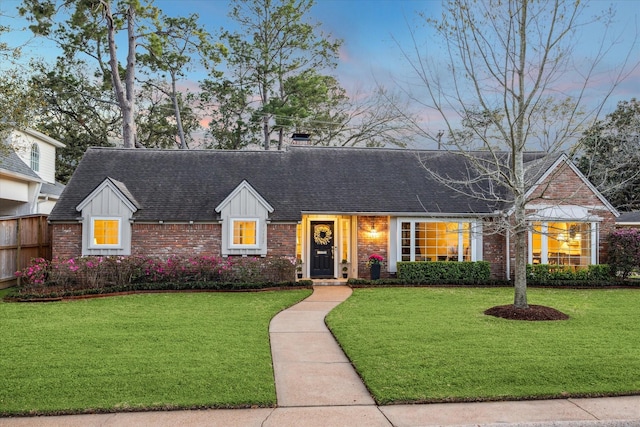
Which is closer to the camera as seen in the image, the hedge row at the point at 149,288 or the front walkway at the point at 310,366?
the front walkway at the point at 310,366

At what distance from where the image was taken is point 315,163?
19859mm

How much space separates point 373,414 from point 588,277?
14.5 m

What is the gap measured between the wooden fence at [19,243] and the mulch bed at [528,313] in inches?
571

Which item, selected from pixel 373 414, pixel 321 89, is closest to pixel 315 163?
pixel 321 89

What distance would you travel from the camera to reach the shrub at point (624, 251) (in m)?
16.5

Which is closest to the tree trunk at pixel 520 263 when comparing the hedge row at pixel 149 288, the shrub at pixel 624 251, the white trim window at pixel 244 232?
the hedge row at pixel 149 288

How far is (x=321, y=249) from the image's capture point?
1817cm

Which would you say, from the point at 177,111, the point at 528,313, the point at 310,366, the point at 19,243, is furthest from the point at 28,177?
the point at 528,313

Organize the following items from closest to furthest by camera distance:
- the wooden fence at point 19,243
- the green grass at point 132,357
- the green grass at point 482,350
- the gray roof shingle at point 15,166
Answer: the green grass at point 132,357, the green grass at point 482,350, the wooden fence at point 19,243, the gray roof shingle at point 15,166

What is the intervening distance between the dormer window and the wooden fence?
683cm

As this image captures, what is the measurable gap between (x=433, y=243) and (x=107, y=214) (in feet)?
37.3

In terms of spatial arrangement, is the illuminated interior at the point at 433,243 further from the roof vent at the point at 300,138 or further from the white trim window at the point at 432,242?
the roof vent at the point at 300,138

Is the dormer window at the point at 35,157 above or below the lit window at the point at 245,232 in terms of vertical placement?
above

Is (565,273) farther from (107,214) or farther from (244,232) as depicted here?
(107,214)
